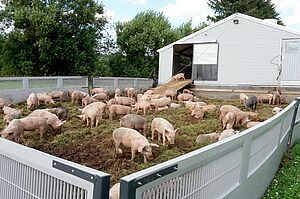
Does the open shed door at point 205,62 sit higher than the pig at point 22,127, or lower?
higher

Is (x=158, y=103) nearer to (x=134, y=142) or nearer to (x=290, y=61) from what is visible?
(x=134, y=142)

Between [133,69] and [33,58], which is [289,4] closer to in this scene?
[133,69]

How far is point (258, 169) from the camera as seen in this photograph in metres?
4.63

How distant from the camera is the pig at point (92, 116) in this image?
874 cm

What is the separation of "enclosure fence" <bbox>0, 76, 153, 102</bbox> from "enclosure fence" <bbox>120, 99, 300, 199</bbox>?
34.8 feet

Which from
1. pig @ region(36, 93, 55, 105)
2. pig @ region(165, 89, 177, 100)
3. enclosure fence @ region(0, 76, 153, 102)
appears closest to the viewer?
pig @ region(36, 93, 55, 105)

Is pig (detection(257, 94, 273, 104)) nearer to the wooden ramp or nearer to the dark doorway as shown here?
the wooden ramp

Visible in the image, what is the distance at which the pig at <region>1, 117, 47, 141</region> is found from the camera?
6.69 m

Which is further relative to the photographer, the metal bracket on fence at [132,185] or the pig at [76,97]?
the pig at [76,97]

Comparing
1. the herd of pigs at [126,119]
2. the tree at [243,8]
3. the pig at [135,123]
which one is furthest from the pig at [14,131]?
the tree at [243,8]

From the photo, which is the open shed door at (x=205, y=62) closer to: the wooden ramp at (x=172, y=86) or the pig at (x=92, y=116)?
the wooden ramp at (x=172, y=86)

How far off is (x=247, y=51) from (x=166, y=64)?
5049mm

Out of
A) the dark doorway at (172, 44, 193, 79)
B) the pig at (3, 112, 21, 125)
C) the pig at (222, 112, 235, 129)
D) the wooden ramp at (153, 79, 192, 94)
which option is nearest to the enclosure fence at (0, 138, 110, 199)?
the pig at (3, 112, 21, 125)

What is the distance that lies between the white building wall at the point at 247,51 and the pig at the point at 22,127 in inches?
486
